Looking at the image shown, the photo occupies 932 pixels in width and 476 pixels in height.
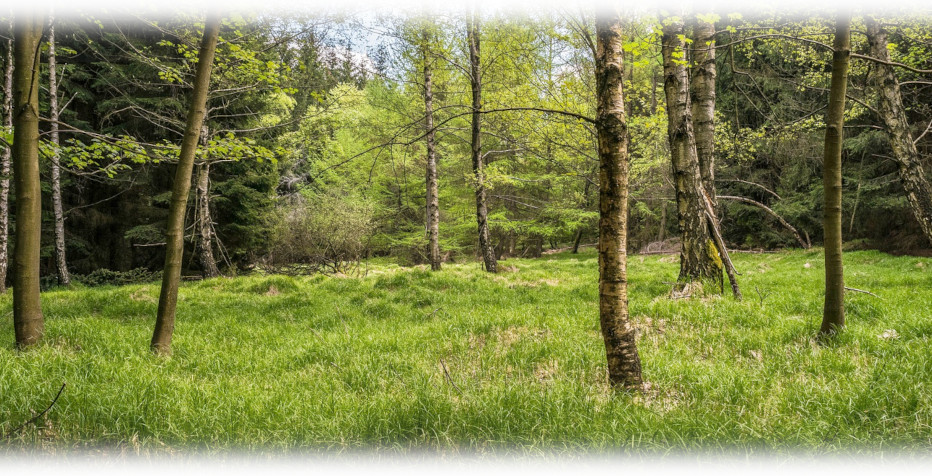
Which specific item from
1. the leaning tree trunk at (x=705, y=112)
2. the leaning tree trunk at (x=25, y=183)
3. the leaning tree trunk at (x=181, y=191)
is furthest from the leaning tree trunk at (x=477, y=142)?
the leaning tree trunk at (x=25, y=183)

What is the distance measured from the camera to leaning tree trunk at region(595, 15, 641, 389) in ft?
9.04

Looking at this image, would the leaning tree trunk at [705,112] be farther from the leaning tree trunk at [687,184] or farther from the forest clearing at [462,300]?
the leaning tree trunk at [687,184]

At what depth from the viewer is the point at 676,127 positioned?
675 centimetres

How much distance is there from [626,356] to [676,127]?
206 inches

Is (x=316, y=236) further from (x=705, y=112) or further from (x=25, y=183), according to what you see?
(x=705, y=112)

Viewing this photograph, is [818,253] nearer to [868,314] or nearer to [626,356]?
[868,314]

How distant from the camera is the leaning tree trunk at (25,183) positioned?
14.8ft

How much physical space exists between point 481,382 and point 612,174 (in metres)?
1.90

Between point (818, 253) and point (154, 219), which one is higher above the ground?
point (154, 219)

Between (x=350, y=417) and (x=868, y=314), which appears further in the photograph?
(x=868, y=314)

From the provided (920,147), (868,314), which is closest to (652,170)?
(920,147)

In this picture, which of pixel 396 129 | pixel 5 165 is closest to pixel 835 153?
pixel 396 129

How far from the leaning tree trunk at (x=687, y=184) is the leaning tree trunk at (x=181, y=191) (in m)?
6.43

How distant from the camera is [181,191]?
4453 mm
